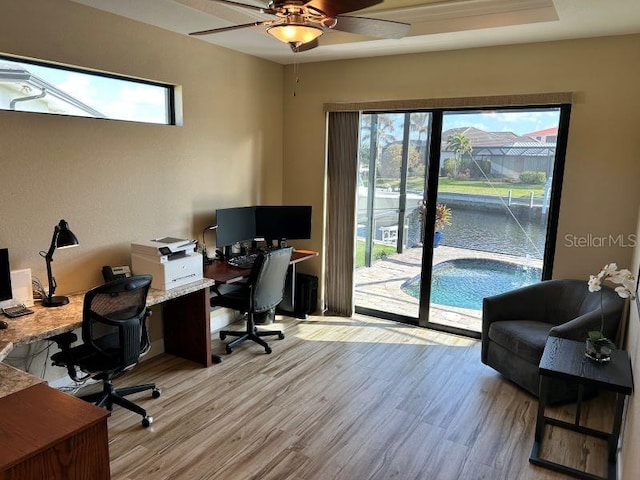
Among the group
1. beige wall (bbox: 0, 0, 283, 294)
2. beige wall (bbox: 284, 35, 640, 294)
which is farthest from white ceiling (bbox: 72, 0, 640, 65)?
beige wall (bbox: 0, 0, 283, 294)

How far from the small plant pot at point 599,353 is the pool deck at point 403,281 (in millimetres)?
1518

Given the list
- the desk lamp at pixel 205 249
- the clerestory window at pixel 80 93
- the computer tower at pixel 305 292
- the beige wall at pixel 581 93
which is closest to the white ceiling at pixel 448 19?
the beige wall at pixel 581 93

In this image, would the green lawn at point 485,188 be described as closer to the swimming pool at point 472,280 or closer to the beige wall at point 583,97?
the beige wall at point 583,97

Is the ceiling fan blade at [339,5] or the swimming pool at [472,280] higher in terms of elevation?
the ceiling fan blade at [339,5]

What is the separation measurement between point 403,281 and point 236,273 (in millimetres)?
1878

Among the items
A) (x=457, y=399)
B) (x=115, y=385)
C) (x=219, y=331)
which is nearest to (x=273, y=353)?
(x=219, y=331)

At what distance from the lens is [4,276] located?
2742 mm

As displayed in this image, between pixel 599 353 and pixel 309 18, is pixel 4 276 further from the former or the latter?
pixel 599 353

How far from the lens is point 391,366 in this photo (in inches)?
152

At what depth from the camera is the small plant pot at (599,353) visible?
105 inches

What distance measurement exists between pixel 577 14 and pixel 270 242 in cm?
319

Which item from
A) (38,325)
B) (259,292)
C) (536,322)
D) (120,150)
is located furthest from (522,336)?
(120,150)

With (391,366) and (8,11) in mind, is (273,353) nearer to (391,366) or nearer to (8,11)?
(391,366)

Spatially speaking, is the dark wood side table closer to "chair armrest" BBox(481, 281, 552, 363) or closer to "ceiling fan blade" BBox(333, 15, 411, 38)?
"chair armrest" BBox(481, 281, 552, 363)
